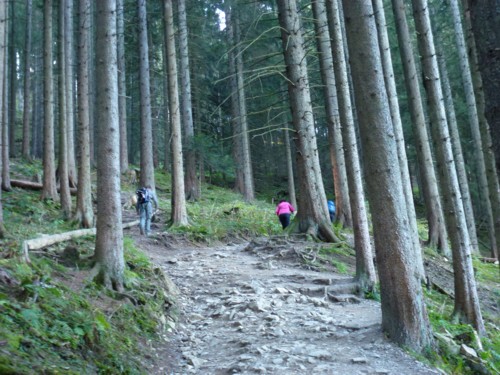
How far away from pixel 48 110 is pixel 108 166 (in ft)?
29.2

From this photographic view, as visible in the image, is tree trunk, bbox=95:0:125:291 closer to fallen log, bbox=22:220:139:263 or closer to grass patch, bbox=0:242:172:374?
grass patch, bbox=0:242:172:374

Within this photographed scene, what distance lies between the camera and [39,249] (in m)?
7.40

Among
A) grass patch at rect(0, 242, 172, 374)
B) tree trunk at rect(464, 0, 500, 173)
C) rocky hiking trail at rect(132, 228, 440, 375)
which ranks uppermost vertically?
tree trunk at rect(464, 0, 500, 173)

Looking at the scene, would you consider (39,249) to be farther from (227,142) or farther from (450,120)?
(227,142)

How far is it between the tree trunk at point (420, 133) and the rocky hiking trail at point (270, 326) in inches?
219

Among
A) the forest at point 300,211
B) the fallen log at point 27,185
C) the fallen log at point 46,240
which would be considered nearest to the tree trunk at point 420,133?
the forest at point 300,211

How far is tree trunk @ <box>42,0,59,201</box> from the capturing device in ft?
46.6

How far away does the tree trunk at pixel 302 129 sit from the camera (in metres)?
11.5

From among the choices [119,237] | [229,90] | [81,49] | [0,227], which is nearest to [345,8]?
[119,237]

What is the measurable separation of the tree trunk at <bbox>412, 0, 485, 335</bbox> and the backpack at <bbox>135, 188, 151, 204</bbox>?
824 centimetres

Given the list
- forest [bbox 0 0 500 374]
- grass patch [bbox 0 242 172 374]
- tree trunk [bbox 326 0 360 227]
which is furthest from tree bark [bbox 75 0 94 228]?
tree trunk [bbox 326 0 360 227]

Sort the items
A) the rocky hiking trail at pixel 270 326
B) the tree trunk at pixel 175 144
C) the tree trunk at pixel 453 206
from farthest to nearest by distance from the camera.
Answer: the tree trunk at pixel 175 144
the tree trunk at pixel 453 206
the rocky hiking trail at pixel 270 326

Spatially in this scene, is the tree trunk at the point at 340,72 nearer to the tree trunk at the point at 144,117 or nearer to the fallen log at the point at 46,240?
the fallen log at the point at 46,240

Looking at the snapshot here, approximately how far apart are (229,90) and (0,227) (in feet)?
78.7
